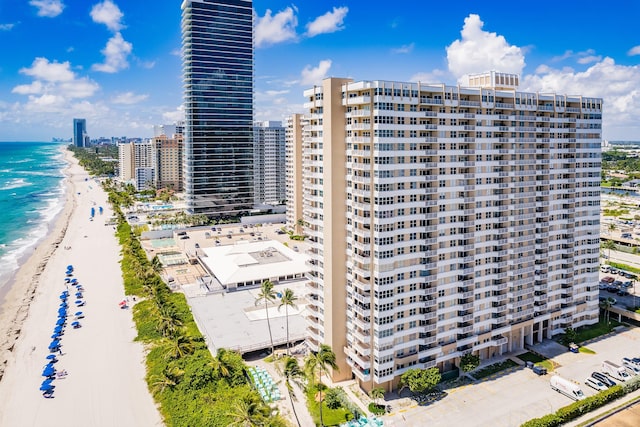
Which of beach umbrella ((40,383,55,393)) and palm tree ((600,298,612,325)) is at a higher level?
palm tree ((600,298,612,325))

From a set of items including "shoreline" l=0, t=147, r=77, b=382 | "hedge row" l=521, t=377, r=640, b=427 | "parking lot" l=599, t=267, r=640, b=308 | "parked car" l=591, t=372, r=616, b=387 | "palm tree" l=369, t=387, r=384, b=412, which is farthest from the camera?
"parking lot" l=599, t=267, r=640, b=308

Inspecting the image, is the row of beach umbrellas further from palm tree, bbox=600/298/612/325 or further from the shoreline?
palm tree, bbox=600/298/612/325

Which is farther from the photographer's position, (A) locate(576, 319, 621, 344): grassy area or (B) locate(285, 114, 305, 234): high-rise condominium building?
(B) locate(285, 114, 305, 234): high-rise condominium building

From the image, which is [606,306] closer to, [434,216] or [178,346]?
[434,216]

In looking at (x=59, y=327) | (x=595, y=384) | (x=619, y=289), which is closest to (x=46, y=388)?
(x=59, y=327)

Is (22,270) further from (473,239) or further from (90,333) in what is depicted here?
(473,239)

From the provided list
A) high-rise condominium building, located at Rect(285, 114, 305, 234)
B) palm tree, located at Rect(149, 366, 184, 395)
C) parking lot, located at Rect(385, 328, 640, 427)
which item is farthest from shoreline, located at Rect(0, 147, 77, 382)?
high-rise condominium building, located at Rect(285, 114, 305, 234)
